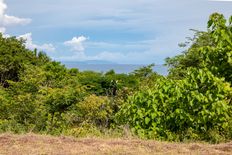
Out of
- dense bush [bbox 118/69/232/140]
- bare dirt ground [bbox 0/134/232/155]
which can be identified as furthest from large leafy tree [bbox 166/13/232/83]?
bare dirt ground [bbox 0/134/232/155]

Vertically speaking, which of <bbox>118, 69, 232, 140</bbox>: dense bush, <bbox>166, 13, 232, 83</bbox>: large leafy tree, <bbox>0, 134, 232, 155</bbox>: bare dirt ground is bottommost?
<bbox>0, 134, 232, 155</bbox>: bare dirt ground

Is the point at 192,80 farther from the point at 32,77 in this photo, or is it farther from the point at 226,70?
the point at 32,77

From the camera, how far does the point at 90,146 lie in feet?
17.0

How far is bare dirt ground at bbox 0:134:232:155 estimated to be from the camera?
492 cm

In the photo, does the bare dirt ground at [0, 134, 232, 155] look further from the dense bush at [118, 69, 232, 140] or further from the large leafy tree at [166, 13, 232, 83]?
the large leafy tree at [166, 13, 232, 83]

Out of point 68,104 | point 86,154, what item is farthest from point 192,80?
point 68,104

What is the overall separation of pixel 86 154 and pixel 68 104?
738cm

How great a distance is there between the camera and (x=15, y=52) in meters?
19.3

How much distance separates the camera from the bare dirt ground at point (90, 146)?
4.92 metres

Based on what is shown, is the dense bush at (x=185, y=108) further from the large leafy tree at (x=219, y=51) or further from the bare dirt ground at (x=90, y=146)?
the bare dirt ground at (x=90, y=146)

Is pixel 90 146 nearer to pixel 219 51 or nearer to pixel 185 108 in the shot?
pixel 185 108

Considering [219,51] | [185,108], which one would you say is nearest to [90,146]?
[185,108]

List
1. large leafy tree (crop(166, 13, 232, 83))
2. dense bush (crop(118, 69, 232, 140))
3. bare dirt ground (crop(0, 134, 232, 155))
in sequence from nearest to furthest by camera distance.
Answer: bare dirt ground (crop(0, 134, 232, 155)), dense bush (crop(118, 69, 232, 140)), large leafy tree (crop(166, 13, 232, 83))

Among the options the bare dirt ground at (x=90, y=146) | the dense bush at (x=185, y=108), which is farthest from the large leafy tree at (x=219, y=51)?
the bare dirt ground at (x=90, y=146)
